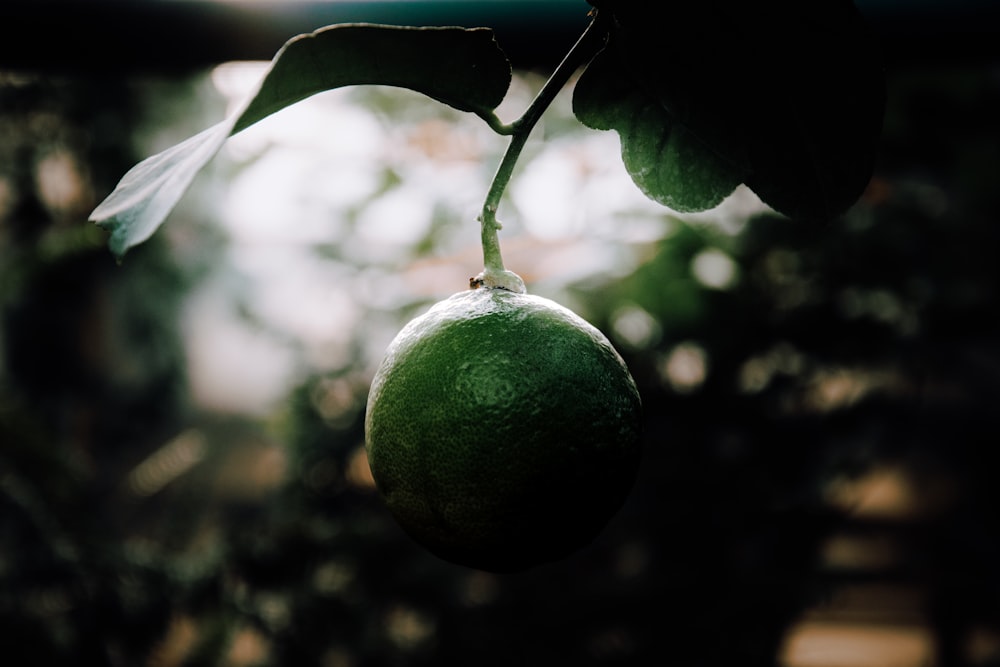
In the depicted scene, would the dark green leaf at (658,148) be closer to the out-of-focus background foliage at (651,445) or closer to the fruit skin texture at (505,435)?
the fruit skin texture at (505,435)

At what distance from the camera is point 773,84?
1.25ft

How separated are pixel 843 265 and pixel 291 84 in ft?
5.17

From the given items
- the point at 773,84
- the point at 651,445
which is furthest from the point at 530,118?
the point at 651,445

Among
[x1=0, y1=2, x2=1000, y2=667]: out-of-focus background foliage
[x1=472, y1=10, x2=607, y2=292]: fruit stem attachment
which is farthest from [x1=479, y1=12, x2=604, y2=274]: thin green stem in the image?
[x1=0, y1=2, x2=1000, y2=667]: out-of-focus background foliage

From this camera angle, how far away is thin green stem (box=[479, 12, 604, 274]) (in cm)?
36

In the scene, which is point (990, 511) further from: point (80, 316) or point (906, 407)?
point (80, 316)

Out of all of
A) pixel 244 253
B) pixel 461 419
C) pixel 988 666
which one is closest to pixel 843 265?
pixel 988 666

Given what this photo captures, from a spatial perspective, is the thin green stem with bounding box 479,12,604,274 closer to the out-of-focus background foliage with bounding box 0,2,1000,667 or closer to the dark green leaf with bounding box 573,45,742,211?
the dark green leaf with bounding box 573,45,742,211

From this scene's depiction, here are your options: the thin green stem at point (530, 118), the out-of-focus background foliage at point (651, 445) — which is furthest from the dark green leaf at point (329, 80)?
the out-of-focus background foliage at point (651, 445)

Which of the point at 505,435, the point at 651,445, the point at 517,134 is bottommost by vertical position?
the point at 651,445

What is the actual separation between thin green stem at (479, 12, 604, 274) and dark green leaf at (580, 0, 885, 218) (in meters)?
0.02

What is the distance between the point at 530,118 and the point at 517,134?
0.01 metres

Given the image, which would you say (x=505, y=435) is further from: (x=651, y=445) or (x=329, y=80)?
(x=651, y=445)

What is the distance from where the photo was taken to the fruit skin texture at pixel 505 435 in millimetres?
380
